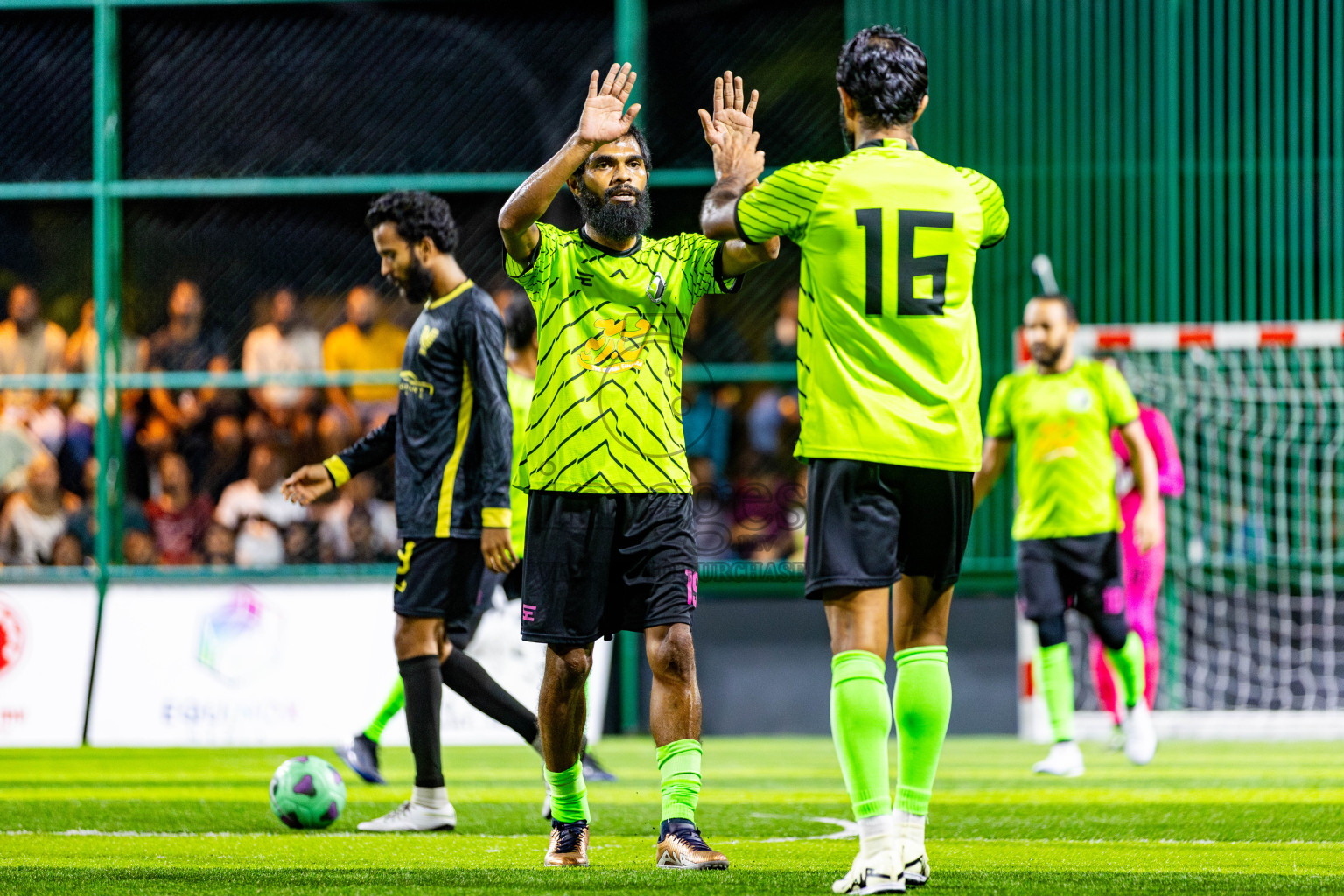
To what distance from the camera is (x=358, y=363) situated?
13.3 meters

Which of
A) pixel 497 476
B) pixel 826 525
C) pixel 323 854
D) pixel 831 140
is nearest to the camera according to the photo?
pixel 826 525

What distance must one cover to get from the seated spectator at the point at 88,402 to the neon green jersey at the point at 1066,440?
23.9 ft

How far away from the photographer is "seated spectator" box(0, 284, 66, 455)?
12969mm

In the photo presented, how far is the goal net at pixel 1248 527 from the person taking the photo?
12.2 meters

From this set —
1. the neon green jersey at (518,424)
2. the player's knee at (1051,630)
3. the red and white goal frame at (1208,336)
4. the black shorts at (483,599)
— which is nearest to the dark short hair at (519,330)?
the neon green jersey at (518,424)

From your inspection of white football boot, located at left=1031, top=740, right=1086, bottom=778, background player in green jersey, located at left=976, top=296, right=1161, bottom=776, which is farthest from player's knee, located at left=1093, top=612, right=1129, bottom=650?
white football boot, located at left=1031, top=740, right=1086, bottom=778

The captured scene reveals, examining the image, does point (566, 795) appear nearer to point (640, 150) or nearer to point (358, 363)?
point (640, 150)

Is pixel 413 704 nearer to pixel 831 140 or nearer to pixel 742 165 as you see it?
pixel 742 165

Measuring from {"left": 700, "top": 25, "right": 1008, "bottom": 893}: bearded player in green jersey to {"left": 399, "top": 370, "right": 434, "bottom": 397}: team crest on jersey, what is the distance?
6.74 feet

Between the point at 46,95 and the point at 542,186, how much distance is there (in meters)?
10.5

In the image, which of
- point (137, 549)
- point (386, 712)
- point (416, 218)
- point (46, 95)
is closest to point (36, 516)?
point (137, 549)

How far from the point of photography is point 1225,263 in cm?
1252

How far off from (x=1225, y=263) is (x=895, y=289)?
9207 millimetres

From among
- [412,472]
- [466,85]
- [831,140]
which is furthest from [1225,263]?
[412,472]
